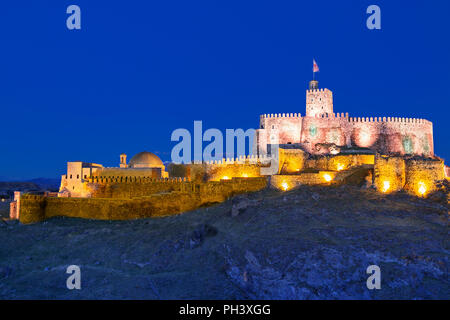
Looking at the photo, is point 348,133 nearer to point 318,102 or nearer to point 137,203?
point 318,102

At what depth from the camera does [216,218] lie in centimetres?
2625

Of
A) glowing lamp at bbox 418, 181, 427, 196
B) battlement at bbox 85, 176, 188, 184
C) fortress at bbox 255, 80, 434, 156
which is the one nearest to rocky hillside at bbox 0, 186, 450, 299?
glowing lamp at bbox 418, 181, 427, 196

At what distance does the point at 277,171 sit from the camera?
37.3m

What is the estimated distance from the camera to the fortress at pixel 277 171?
30.6m

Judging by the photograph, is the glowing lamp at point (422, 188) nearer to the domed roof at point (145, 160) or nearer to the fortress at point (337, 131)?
the fortress at point (337, 131)

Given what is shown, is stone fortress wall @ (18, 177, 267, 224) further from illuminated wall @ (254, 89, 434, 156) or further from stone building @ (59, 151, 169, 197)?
illuminated wall @ (254, 89, 434, 156)

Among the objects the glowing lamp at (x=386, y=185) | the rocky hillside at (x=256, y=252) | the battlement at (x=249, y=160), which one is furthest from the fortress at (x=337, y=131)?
the rocky hillside at (x=256, y=252)

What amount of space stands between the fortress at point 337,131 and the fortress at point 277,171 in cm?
12

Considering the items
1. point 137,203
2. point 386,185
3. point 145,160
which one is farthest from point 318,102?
point 137,203

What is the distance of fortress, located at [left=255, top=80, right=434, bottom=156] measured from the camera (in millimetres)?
43438

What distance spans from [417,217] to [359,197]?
4062 millimetres

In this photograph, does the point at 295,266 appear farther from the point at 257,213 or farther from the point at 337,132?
the point at 337,132

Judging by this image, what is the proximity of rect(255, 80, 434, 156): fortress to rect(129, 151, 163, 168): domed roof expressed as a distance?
13.0m

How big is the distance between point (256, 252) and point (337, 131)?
28.6 metres
